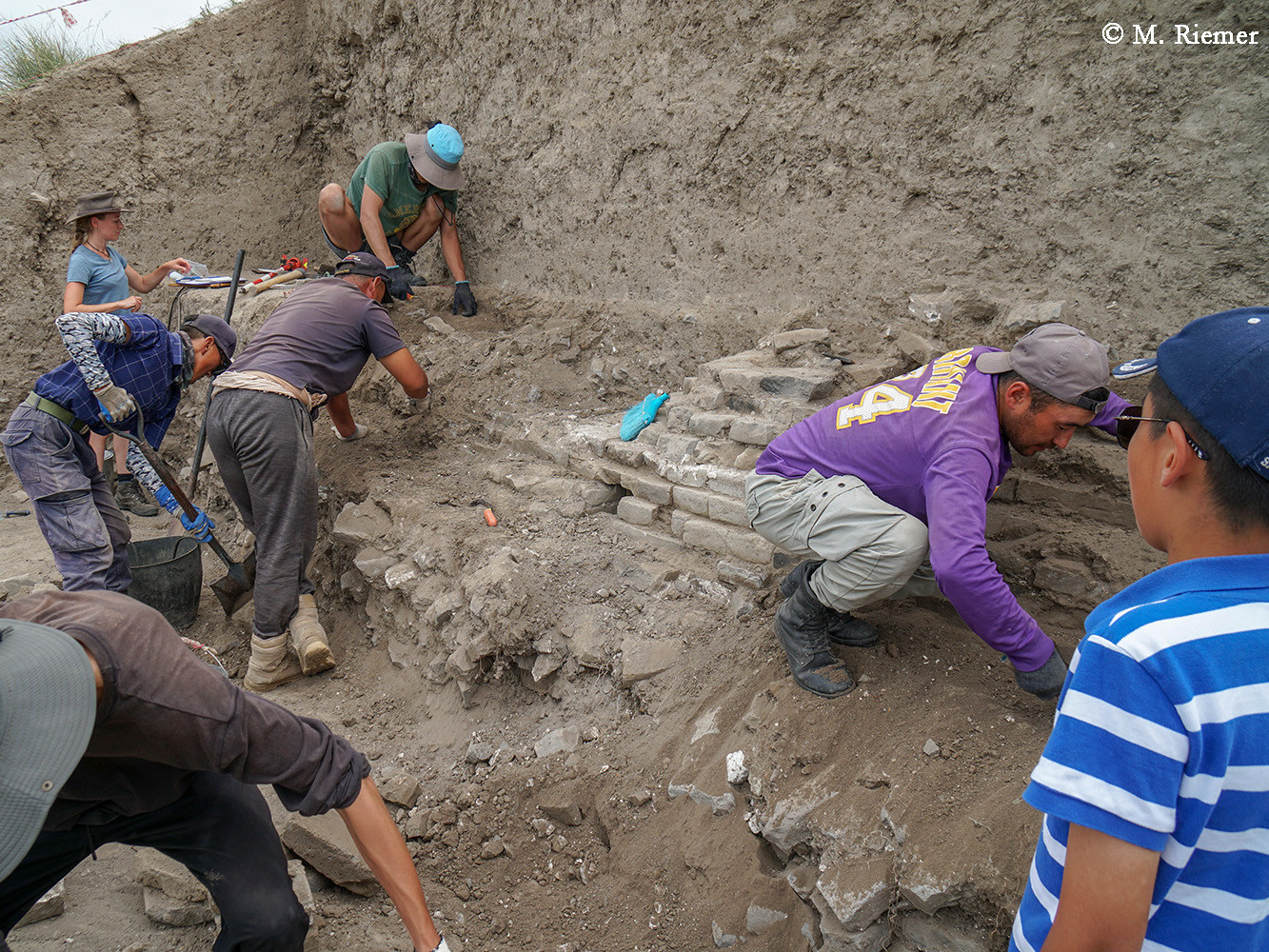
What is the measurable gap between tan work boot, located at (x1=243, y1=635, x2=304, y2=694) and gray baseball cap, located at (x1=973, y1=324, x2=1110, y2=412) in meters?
3.48

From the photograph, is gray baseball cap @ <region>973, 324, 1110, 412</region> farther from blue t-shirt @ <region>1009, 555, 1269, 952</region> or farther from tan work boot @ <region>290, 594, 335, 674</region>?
tan work boot @ <region>290, 594, 335, 674</region>

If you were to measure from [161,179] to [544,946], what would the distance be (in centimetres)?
731

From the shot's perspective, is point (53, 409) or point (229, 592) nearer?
point (53, 409)

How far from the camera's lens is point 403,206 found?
576 centimetres

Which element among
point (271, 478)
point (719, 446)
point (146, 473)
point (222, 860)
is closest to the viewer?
point (222, 860)

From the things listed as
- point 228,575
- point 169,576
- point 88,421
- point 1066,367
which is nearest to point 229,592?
point 228,575

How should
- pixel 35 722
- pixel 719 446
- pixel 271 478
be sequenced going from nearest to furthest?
1. pixel 35 722
2. pixel 719 446
3. pixel 271 478

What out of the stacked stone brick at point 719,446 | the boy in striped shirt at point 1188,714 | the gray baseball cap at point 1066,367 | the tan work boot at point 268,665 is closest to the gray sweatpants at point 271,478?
the tan work boot at point 268,665

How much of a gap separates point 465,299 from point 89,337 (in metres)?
2.54

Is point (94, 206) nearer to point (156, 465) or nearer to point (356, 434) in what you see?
point (156, 465)

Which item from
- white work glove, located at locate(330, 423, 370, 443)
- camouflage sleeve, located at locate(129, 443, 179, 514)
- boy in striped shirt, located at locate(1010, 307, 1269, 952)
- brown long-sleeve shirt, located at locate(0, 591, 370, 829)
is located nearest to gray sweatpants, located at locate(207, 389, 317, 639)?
camouflage sleeve, located at locate(129, 443, 179, 514)

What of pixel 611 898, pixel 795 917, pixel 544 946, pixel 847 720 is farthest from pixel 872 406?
pixel 544 946

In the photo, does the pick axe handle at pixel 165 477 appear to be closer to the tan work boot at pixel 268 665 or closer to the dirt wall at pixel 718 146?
the tan work boot at pixel 268 665

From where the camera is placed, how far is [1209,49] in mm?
2830
